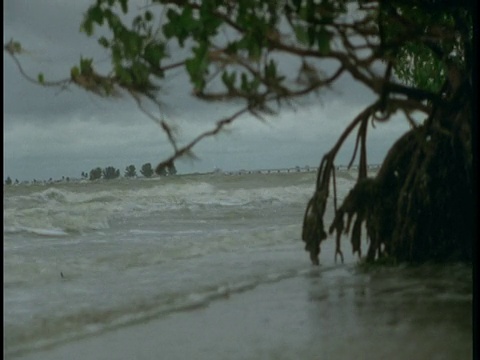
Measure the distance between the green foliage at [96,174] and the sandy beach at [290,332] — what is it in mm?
368

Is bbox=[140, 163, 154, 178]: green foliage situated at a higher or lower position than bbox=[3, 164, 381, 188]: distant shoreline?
higher

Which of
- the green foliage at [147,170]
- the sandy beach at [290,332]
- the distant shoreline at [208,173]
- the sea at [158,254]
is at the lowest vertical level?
the sandy beach at [290,332]

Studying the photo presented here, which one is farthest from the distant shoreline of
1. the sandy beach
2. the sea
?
the sandy beach

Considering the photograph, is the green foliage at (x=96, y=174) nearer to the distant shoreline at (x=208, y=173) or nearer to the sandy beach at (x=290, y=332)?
the distant shoreline at (x=208, y=173)

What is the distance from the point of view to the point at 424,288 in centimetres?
230

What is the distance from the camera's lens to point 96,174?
205cm

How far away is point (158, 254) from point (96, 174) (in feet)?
0.86

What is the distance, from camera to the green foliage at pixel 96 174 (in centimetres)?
204

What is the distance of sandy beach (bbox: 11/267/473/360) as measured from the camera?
1.93m

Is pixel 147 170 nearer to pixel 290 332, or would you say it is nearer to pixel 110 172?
pixel 110 172

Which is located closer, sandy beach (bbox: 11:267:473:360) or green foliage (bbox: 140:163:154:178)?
sandy beach (bbox: 11:267:473:360)

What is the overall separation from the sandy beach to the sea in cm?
2

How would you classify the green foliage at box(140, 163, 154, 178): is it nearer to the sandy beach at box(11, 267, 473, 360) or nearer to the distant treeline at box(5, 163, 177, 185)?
the distant treeline at box(5, 163, 177, 185)

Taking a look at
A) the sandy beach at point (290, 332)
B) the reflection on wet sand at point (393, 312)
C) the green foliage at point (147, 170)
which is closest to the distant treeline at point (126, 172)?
the green foliage at point (147, 170)
